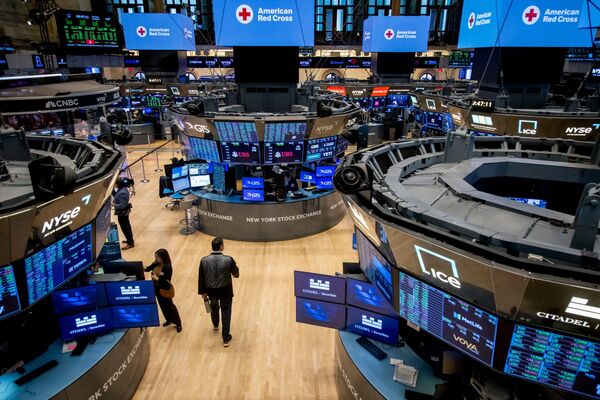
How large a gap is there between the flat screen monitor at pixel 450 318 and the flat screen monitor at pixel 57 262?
395 cm

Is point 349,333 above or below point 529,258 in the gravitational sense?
below

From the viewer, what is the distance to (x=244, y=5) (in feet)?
32.6

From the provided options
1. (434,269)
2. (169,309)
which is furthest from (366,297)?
(169,309)

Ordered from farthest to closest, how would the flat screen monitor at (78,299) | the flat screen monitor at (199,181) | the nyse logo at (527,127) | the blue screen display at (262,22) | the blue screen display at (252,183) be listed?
the flat screen monitor at (199,181)
the blue screen display at (252,183)
the blue screen display at (262,22)
the nyse logo at (527,127)
the flat screen monitor at (78,299)

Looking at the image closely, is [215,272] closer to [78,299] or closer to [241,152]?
[78,299]

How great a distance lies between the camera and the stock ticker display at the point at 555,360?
2934 millimetres

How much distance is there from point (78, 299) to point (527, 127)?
10.7 metres

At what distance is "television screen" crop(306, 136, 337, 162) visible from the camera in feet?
34.7

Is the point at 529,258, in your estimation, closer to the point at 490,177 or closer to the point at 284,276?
the point at 490,177

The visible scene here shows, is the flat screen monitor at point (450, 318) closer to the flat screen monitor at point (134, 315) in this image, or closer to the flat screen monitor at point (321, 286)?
the flat screen monitor at point (321, 286)

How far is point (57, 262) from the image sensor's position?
4488 millimetres

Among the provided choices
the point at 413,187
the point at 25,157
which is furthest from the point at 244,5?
the point at 413,187

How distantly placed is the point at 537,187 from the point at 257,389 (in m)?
5.44

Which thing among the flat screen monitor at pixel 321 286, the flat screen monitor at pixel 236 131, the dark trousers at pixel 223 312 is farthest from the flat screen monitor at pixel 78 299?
the flat screen monitor at pixel 236 131
